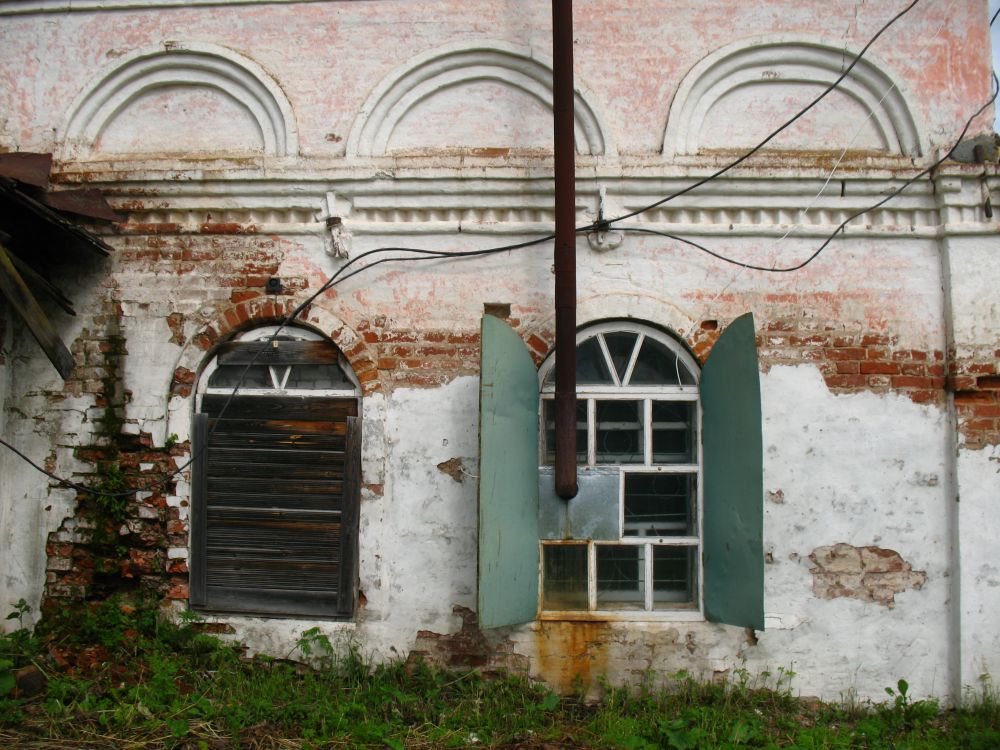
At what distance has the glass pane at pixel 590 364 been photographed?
434 centimetres

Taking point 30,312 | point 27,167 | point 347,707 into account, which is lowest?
point 347,707

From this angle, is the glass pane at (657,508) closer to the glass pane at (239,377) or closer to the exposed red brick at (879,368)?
the exposed red brick at (879,368)

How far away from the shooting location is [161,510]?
173 inches

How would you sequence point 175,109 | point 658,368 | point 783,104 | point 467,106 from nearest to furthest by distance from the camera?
point 658,368 → point 783,104 → point 467,106 → point 175,109

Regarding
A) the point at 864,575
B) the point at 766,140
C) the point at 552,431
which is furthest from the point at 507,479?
the point at 766,140

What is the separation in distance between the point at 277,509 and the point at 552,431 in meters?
1.79

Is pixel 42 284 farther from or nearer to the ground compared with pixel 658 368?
farther from the ground

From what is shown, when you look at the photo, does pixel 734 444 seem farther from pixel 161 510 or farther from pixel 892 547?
pixel 161 510

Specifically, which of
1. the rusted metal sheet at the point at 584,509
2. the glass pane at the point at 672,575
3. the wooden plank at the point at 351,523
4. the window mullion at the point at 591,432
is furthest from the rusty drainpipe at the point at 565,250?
the wooden plank at the point at 351,523

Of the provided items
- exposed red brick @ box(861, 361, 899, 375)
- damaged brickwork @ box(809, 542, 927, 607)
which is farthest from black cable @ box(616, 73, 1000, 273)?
damaged brickwork @ box(809, 542, 927, 607)

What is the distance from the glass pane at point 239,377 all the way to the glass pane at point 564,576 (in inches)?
81.9

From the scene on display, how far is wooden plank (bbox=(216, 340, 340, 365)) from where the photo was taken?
14.5 ft

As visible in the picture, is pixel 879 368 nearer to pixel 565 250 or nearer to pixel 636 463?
pixel 636 463

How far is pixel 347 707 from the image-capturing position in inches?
149
